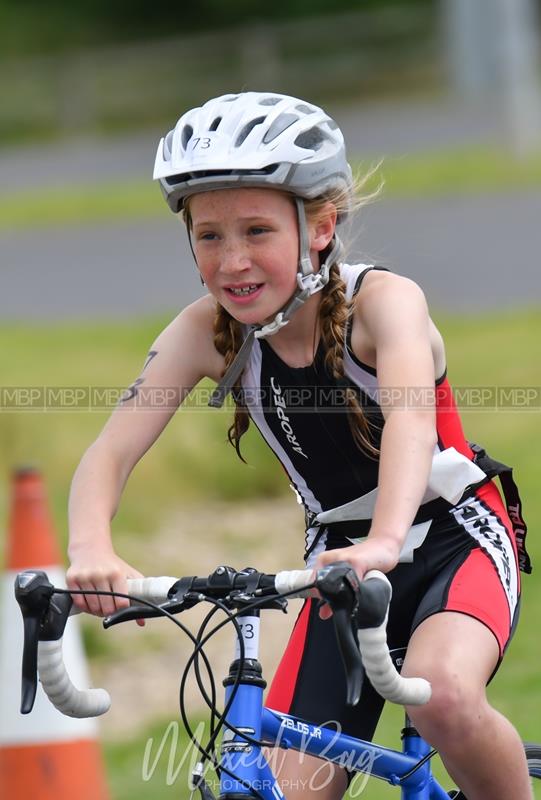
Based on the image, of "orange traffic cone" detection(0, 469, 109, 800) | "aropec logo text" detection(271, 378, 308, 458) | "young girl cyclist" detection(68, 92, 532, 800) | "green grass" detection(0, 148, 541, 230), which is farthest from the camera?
"green grass" detection(0, 148, 541, 230)

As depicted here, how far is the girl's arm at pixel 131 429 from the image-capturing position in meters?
3.29

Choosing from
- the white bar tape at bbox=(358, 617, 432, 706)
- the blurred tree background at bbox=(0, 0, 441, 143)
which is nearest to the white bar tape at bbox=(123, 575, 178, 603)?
the white bar tape at bbox=(358, 617, 432, 706)

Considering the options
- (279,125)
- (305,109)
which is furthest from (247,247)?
(305,109)

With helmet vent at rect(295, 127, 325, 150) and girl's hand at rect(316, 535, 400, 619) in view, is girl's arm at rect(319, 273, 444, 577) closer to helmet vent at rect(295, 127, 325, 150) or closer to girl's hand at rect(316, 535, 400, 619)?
girl's hand at rect(316, 535, 400, 619)

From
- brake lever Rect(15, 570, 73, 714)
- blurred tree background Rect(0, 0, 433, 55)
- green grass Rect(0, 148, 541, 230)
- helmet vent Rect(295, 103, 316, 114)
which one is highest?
blurred tree background Rect(0, 0, 433, 55)

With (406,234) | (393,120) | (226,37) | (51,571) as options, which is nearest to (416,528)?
(51,571)

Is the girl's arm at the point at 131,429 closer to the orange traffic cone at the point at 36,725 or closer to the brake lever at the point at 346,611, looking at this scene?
the brake lever at the point at 346,611

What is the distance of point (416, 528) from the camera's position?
3592mm

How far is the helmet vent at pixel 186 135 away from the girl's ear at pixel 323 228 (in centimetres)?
36

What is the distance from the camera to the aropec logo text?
11.7ft

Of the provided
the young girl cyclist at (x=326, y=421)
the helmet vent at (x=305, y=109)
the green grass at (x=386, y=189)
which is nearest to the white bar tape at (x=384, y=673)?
the young girl cyclist at (x=326, y=421)

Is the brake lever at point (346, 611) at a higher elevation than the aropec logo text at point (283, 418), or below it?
below

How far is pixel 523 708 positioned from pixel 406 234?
9.20m

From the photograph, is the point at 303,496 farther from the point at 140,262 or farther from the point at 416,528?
the point at 140,262
